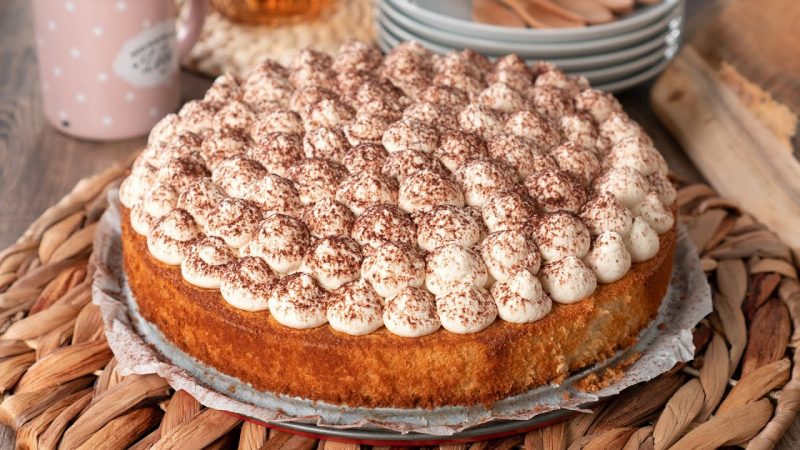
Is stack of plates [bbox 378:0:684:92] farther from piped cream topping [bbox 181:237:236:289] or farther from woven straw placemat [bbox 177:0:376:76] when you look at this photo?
piped cream topping [bbox 181:237:236:289]

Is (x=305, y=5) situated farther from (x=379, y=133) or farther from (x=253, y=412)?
(x=253, y=412)

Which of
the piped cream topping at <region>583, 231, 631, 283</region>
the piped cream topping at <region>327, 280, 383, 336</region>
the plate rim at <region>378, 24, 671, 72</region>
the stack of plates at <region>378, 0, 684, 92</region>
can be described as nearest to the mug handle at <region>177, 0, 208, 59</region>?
the stack of plates at <region>378, 0, 684, 92</region>

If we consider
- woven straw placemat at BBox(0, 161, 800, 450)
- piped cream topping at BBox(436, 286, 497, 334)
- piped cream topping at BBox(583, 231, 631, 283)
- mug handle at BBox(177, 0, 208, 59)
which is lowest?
mug handle at BBox(177, 0, 208, 59)

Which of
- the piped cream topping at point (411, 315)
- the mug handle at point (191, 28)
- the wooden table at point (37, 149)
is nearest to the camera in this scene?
the piped cream topping at point (411, 315)

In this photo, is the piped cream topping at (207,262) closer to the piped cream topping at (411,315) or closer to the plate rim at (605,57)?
the piped cream topping at (411,315)

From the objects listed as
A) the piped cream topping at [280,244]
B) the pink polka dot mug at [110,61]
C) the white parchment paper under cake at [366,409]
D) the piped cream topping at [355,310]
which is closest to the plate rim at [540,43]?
the pink polka dot mug at [110,61]
